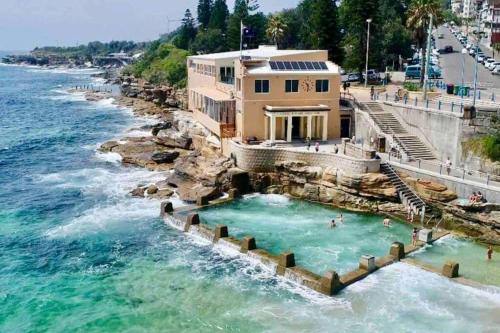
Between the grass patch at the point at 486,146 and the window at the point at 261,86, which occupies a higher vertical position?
the window at the point at 261,86

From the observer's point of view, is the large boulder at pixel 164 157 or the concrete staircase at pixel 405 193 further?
the large boulder at pixel 164 157

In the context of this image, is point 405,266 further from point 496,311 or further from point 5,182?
point 5,182

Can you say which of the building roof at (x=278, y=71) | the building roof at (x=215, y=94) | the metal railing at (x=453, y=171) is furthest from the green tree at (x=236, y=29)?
the metal railing at (x=453, y=171)

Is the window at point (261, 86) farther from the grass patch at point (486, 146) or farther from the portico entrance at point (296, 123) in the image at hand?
the grass patch at point (486, 146)

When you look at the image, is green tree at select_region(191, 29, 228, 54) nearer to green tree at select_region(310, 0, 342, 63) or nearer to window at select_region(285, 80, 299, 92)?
green tree at select_region(310, 0, 342, 63)

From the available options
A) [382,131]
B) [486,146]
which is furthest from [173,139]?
[486,146]

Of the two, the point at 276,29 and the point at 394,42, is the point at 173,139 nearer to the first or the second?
the point at 276,29
